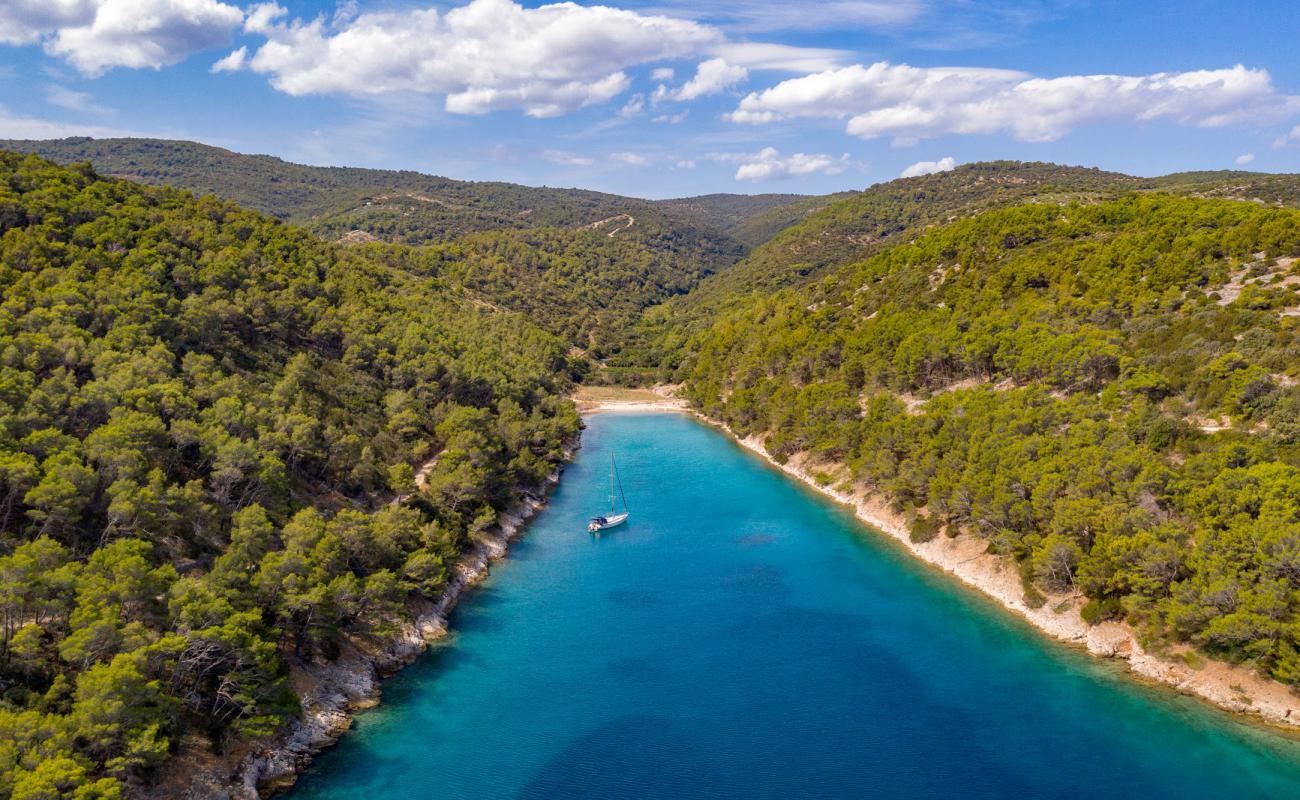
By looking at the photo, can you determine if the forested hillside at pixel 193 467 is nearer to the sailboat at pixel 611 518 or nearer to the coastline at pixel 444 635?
the coastline at pixel 444 635

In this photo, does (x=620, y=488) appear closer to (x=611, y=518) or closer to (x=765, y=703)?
(x=611, y=518)

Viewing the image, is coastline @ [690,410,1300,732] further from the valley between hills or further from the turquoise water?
the turquoise water

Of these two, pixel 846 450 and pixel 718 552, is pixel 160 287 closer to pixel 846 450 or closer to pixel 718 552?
pixel 718 552

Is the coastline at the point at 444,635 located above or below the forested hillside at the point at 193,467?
below

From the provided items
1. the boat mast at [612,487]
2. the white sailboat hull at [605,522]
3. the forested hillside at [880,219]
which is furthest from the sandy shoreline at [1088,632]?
the forested hillside at [880,219]

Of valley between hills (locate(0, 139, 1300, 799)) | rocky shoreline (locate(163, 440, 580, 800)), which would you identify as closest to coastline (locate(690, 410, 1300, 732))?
valley between hills (locate(0, 139, 1300, 799))

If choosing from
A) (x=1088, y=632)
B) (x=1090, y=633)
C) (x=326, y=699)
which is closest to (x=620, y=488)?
(x=326, y=699)

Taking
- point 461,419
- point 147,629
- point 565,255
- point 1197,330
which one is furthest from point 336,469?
point 565,255
